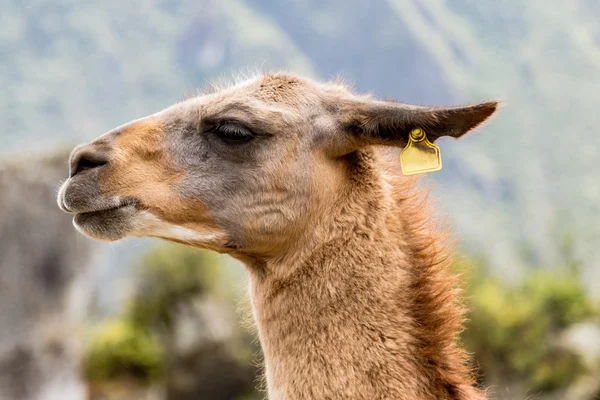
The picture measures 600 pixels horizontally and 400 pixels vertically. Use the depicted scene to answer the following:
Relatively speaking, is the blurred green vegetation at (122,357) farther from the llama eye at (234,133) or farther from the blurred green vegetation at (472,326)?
the llama eye at (234,133)

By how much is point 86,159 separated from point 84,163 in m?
0.03

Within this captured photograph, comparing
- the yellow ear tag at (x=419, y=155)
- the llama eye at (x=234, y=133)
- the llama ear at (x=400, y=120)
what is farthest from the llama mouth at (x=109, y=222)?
the yellow ear tag at (x=419, y=155)

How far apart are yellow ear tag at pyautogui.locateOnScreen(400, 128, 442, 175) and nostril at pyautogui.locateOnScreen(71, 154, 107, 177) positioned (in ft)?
4.49

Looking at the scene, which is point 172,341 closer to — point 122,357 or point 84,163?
point 122,357

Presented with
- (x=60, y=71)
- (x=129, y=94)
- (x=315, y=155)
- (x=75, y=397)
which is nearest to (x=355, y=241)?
(x=315, y=155)

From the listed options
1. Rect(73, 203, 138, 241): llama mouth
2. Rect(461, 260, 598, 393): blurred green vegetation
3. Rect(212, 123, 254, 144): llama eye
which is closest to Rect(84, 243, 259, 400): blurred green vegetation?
Rect(461, 260, 598, 393): blurred green vegetation

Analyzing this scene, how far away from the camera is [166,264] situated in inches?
642

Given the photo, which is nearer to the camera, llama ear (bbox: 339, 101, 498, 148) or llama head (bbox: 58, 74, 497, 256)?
llama ear (bbox: 339, 101, 498, 148)

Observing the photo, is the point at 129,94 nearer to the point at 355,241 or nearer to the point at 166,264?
the point at 166,264

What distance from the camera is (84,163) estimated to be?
3643 mm

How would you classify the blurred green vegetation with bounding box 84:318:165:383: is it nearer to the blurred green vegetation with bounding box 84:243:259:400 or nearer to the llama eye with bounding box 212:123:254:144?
the blurred green vegetation with bounding box 84:243:259:400

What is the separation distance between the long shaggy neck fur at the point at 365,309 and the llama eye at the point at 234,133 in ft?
1.70

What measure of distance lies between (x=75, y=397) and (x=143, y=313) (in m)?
3.17

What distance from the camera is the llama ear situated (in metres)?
3.28
